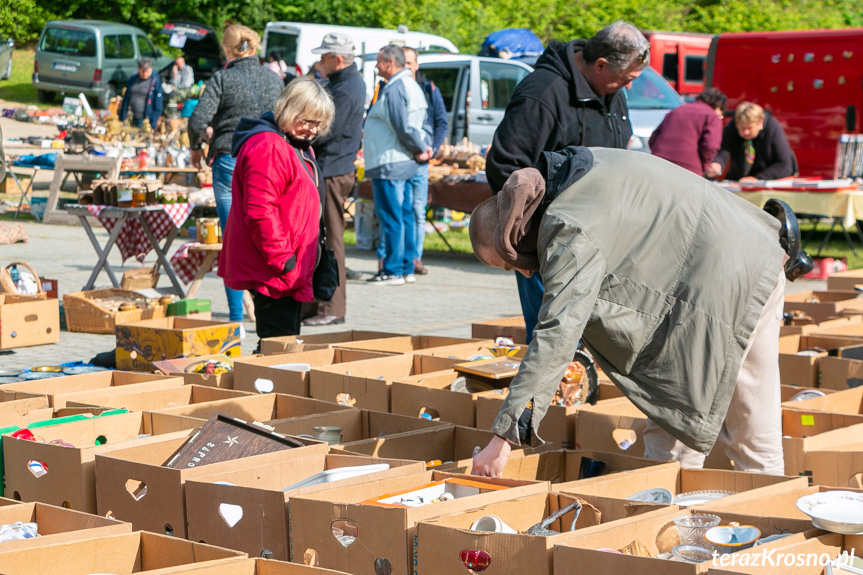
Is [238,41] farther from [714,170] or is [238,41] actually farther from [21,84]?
[21,84]

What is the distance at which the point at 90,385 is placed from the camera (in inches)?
183

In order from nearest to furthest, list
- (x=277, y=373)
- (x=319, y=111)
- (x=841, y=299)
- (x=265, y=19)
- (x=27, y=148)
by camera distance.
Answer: (x=277, y=373) → (x=319, y=111) → (x=841, y=299) → (x=27, y=148) → (x=265, y=19)

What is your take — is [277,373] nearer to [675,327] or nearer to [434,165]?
[675,327]

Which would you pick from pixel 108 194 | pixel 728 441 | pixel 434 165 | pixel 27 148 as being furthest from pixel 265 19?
pixel 728 441

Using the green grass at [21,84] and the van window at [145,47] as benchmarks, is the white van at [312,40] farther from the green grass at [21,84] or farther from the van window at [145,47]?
the green grass at [21,84]

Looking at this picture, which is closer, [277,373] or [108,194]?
[277,373]

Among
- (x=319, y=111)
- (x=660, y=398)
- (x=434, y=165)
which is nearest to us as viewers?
(x=660, y=398)

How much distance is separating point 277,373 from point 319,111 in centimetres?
141

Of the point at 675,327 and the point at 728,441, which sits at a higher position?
the point at 675,327

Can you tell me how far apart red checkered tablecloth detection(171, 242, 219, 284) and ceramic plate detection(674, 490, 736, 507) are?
5933 millimetres

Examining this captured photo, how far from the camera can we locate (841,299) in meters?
6.78

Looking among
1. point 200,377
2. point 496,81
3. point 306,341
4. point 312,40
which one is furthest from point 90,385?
point 312,40

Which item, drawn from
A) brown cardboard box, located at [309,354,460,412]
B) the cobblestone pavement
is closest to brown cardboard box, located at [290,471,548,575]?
brown cardboard box, located at [309,354,460,412]

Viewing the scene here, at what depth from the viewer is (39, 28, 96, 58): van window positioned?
26.0 m
